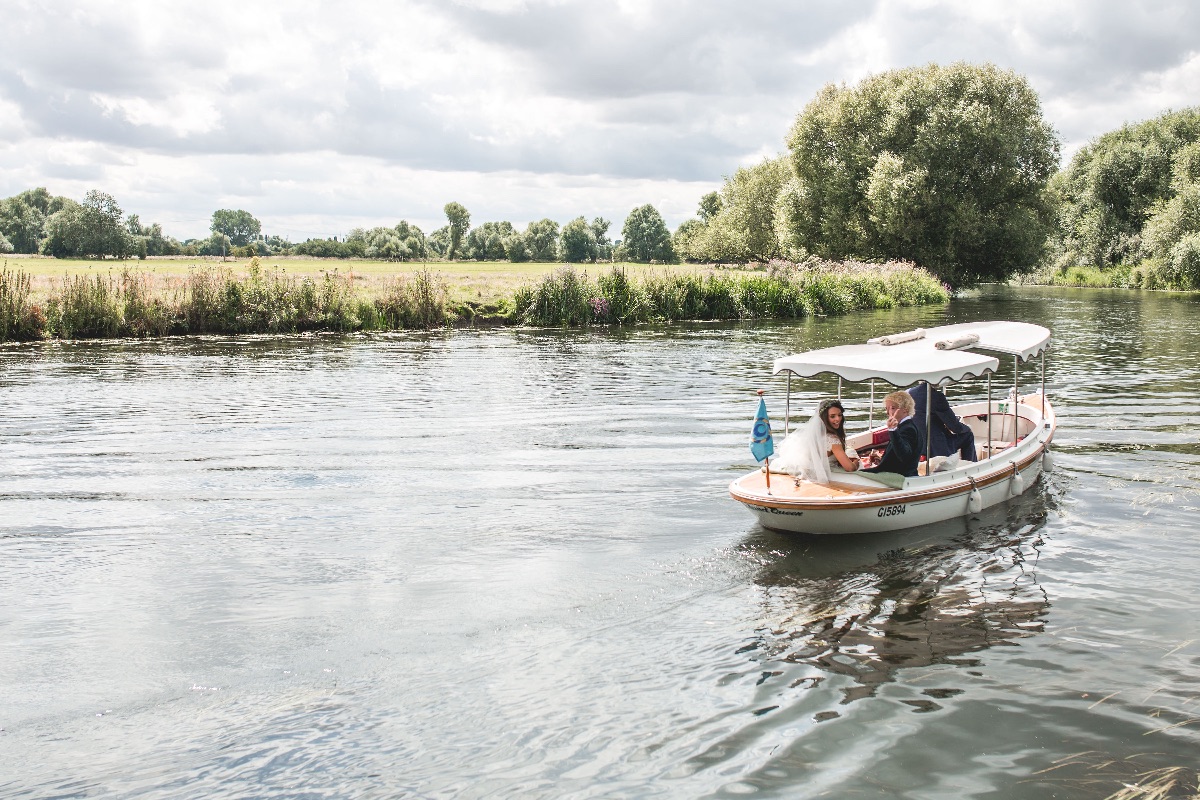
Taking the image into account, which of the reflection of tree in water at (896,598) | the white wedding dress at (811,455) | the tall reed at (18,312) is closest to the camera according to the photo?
the reflection of tree in water at (896,598)

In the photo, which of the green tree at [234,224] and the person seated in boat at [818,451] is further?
the green tree at [234,224]

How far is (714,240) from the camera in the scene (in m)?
112

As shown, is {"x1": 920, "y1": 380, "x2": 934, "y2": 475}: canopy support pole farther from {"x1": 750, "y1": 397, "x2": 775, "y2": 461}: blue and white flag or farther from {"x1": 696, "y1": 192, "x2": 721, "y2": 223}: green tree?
{"x1": 696, "y1": 192, "x2": 721, "y2": 223}: green tree

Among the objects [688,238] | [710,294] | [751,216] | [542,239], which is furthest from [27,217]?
[710,294]

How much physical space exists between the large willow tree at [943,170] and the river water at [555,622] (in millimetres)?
46639

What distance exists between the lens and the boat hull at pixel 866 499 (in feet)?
38.0

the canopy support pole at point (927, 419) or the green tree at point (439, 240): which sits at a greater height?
the green tree at point (439, 240)

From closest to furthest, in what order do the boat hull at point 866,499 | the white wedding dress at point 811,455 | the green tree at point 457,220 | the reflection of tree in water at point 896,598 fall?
1. the reflection of tree in water at point 896,598
2. the boat hull at point 866,499
3. the white wedding dress at point 811,455
4. the green tree at point 457,220

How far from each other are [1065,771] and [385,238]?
164027mm

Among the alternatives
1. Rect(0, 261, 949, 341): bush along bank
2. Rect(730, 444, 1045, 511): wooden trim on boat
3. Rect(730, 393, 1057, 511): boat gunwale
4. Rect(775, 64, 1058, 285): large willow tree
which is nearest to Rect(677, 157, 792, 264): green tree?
Rect(775, 64, 1058, 285): large willow tree

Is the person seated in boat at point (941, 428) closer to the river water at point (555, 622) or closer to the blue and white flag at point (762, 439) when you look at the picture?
the river water at point (555, 622)

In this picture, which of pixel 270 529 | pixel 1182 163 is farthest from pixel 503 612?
pixel 1182 163

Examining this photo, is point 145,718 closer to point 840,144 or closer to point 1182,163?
point 840,144

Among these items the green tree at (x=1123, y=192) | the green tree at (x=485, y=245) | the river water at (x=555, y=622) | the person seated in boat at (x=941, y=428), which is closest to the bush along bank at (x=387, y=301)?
the river water at (x=555, y=622)
